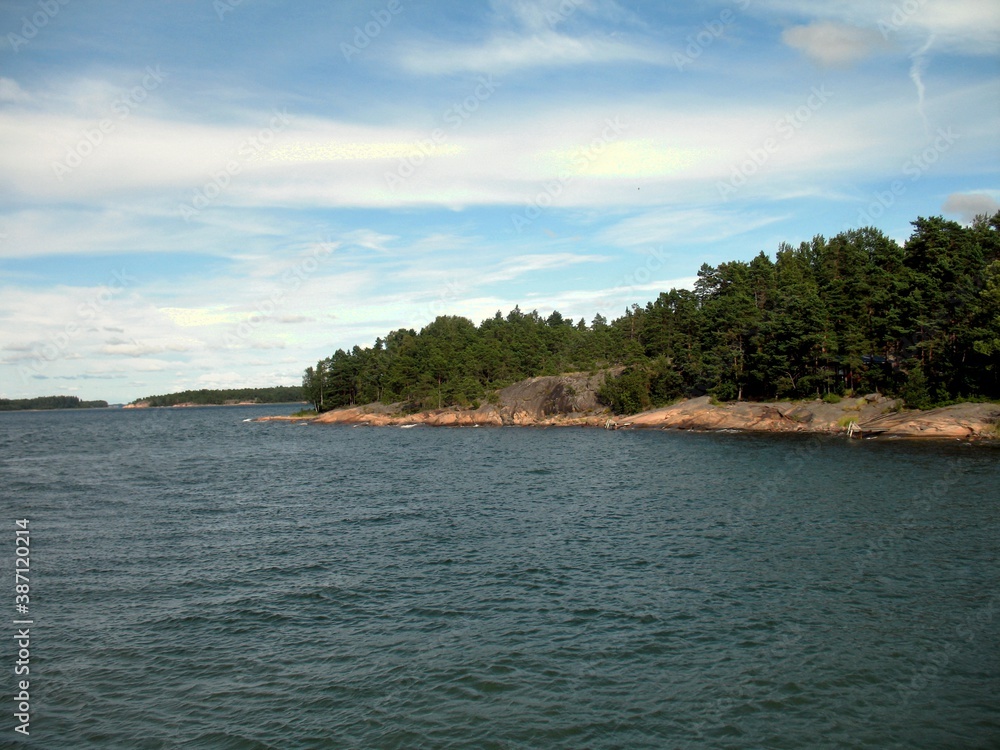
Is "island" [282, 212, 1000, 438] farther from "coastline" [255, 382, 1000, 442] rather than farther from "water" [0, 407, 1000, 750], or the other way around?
"water" [0, 407, 1000, 750]

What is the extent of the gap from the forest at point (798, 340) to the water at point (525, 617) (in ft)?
114

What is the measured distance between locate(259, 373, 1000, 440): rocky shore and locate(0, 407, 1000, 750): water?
26429 millimetres

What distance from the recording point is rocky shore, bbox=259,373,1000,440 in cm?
7244

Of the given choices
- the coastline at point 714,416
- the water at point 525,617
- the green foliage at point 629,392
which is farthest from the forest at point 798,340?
the water at point 525,617

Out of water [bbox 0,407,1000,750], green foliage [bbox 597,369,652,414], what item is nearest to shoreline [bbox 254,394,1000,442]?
green foliage [bbox 597,369,652,414]

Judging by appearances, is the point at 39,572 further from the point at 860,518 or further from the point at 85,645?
the point at 860,518

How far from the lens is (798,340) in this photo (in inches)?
3533

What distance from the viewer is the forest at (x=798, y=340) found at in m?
77.6

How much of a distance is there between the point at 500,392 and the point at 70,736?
415ft

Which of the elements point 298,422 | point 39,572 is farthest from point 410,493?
point 298,422

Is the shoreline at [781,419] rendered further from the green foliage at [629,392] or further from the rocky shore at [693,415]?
the green foliage at [629,392]

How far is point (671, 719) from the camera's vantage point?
52.8 feet

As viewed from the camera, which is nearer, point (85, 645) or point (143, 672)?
point (143, 672)

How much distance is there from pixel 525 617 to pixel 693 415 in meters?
83.2
